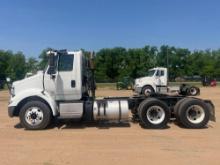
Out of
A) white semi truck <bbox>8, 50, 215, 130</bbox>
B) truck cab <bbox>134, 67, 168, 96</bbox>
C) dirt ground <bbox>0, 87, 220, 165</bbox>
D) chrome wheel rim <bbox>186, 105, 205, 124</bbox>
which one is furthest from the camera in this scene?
truck cab <bbox>134, 67, 168, 96</bbox>

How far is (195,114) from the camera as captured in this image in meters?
13.5

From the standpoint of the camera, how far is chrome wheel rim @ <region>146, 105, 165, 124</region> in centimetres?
1319

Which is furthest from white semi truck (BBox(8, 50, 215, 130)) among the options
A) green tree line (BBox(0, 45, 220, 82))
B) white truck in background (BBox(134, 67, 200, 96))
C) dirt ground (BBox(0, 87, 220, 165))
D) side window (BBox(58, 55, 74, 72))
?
green tree line (BBox(0, 45, 220, 82))

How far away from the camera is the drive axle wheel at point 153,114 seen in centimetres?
1312

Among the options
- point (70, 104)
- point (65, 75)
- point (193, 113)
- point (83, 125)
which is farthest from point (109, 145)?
point (193, 113)

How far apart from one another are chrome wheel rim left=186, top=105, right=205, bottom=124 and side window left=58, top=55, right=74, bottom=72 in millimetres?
4276

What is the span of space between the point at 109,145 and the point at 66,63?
13.7 ft

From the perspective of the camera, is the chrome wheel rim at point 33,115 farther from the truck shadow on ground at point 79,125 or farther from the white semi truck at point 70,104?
the truck shadow on ground at point 79,125

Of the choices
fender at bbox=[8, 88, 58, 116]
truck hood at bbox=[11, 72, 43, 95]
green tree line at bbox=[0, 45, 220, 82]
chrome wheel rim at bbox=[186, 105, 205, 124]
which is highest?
green tree line at bbox=[0, 45, 220, 82]

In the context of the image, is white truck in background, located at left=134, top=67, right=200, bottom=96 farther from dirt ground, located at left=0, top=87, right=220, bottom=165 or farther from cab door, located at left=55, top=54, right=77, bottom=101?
cab door, located at left=55, top=54, right=77, bottom=101

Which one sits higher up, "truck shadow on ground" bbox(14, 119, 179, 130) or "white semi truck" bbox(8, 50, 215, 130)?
"white semi truck" bbox(8, 50, 215, 130)

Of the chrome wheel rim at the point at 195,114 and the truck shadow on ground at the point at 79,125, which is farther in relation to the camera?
the truck shadow on ground at the point at 79,125

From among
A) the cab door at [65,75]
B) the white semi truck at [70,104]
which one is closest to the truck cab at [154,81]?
the white semi truck at [70,104]

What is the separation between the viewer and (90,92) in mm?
14875
